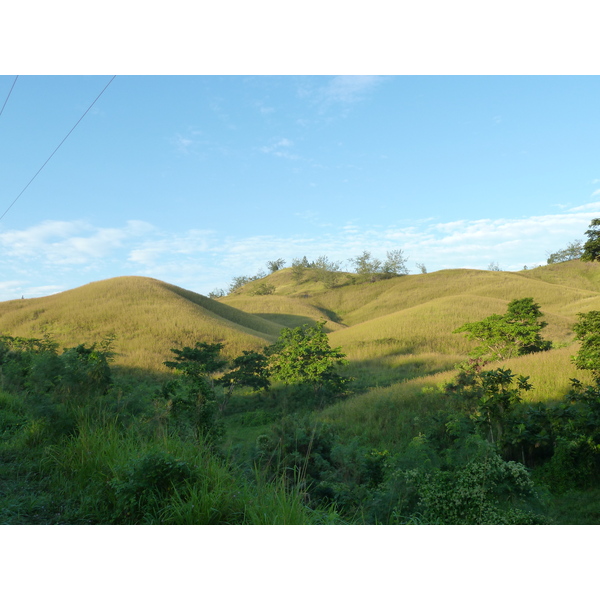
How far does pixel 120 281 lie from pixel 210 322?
15.2 metres

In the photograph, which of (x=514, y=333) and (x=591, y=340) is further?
(x=514, y=333)

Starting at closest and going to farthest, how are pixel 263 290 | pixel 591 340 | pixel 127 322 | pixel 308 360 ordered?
1. pixel 591 340
2. pixel 308 360
3. pixel 127 322
4. pixel 263 290

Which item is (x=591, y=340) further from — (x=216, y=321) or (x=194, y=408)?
(x=216, y=321)

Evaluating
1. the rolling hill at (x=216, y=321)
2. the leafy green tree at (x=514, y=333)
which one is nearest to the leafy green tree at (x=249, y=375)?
the rolling hill at (x=216, y=321)

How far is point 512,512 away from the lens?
13.3ft

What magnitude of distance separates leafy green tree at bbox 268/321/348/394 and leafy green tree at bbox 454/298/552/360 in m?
5.76

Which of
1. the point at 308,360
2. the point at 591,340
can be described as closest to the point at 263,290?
the point at 308,360

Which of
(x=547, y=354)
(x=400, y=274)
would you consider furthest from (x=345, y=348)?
(x=400, y=274)

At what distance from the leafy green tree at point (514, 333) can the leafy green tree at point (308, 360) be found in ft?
18.9

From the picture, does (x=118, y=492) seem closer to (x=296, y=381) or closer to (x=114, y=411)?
(x=114, y=411)

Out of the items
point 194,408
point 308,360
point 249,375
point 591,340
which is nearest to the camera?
point 194,408

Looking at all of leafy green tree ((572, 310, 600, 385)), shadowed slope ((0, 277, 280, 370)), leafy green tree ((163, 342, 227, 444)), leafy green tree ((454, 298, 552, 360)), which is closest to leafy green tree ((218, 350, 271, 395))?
shadowed slope ((0, 277, 280, 370))

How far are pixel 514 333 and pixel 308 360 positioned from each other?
29.5ft

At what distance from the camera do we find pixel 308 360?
1741 cm
